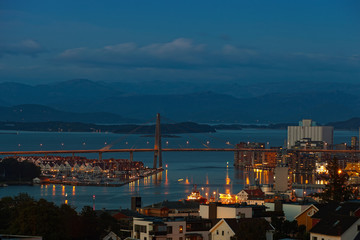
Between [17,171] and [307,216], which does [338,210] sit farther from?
[17,171]

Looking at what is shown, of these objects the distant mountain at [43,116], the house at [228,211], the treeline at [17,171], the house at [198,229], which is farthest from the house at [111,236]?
the distant mountain at [43,116]

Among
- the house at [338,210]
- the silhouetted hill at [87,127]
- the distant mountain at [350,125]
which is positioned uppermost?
the distant mountain at [350,125]

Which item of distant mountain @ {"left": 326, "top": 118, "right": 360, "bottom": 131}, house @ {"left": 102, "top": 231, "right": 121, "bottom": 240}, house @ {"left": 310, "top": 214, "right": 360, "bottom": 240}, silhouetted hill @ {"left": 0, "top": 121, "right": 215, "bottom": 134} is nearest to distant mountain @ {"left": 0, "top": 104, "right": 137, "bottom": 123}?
silhouetted hill @ {"left": 0, "top": 121, "right": 215, "bottom": 134}

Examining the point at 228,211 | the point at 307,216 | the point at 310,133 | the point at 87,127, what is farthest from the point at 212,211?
the point at 87,127

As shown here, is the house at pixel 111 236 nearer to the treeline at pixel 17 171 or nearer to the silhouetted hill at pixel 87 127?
the treeline at pixel 17 171

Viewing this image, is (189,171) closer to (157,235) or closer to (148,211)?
(148,211)

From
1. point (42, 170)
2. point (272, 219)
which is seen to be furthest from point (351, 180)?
point (272, 219)
